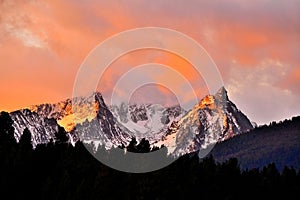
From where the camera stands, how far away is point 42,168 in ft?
382

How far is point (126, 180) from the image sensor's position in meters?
107

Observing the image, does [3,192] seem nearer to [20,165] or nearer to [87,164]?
[20,165]

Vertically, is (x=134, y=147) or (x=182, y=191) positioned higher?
(x=134, y=147)

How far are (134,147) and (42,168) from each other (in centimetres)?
2060

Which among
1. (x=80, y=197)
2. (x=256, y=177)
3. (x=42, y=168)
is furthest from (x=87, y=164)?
(x=256, y=177)

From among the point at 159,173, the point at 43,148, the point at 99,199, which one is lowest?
the point at 99,199

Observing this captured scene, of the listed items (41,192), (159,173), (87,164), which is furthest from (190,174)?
(41,192)

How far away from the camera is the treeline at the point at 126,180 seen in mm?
104000

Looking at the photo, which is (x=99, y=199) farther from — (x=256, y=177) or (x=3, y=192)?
(x=256, y=177)

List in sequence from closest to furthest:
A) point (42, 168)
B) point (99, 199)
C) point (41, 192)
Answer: point (99, 199)
point (41, 192)
point (42, 168)

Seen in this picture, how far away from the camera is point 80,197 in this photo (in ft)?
333

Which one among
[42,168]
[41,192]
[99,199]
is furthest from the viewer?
[42,168]

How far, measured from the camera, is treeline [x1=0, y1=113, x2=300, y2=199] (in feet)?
341

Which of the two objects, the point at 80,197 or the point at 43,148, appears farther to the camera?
the point at 43,148
